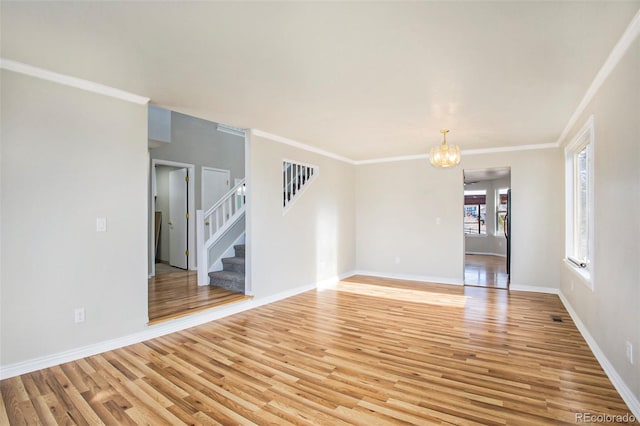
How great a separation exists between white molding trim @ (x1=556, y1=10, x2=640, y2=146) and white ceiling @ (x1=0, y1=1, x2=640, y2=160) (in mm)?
40

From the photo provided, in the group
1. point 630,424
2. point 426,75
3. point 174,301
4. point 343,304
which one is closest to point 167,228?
point 174,301

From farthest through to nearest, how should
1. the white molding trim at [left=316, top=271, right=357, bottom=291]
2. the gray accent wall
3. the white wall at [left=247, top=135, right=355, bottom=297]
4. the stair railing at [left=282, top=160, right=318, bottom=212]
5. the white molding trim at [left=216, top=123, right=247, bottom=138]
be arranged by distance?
the white molding trim at [left=216, top=123, right=247, bottom=138], the gray accent wall, the white molding trim at [left=316, top=271, right=357, bottom=291], the stair railing at [left=282, top=160, right=318, bottom=212], the white wall at [left=247, top=135, right=355, bottom=297]

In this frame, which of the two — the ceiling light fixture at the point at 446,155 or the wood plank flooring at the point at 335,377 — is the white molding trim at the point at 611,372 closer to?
the wood plank flooring at the point at 335,377

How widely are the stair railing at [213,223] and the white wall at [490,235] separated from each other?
7546 mm

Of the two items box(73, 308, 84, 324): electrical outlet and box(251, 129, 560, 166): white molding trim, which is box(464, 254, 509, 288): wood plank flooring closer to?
box(251, 129, 560, 166): white molding trim

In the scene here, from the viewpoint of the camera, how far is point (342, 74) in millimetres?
2729

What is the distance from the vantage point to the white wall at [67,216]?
8.32ft

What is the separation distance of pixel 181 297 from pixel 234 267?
1032mm

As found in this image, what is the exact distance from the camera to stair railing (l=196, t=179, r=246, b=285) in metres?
5.32

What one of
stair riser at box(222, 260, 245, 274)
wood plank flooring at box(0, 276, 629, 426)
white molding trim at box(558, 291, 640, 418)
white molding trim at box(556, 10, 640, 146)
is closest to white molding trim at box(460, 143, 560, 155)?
white molding trim at box(556, 10, 640, 146)

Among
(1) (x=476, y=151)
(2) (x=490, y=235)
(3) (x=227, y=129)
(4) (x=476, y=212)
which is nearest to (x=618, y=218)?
(1) (x=476, y=151)

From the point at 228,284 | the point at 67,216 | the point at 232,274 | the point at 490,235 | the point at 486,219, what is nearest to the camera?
the point at 67,216

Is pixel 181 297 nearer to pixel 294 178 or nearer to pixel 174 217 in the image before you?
pixel 294 178

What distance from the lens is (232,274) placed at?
5078mm
